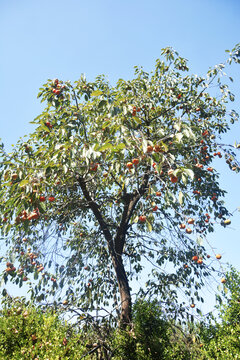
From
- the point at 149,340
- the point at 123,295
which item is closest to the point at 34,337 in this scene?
the point at 149,340

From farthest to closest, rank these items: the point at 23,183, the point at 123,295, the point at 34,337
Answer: the point at 123,295
the point at 34,337
the point at 23,183

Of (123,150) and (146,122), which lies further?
(146,122)

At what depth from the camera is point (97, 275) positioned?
4.66 meters

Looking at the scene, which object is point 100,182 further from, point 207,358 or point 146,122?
point 207,358

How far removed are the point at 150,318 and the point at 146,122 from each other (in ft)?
8.64

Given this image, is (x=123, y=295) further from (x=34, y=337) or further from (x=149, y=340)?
(x=34, y=337)

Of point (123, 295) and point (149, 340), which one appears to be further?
point (123, 295)

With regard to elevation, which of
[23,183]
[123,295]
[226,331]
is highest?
[23,183]

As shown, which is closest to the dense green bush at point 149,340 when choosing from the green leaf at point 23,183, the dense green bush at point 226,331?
the dense green bush at point 226,331

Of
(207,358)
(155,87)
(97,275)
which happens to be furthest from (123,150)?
(97,275)

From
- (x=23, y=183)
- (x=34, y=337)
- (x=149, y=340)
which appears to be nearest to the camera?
(x=23, y=183)

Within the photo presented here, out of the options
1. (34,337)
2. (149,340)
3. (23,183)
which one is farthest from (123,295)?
(23,183)

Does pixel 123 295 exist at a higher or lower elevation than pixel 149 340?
higher

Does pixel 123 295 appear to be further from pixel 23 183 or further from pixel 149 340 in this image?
pixel 23 183
